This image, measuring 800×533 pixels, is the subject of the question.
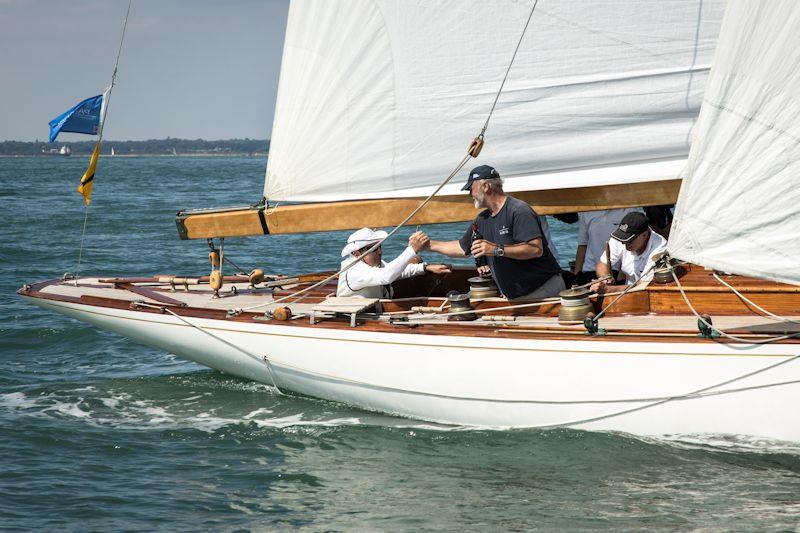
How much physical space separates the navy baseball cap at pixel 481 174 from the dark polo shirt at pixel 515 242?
0.24 metres

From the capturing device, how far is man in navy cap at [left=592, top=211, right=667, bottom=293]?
757 centimetres

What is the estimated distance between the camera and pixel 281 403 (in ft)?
28.8

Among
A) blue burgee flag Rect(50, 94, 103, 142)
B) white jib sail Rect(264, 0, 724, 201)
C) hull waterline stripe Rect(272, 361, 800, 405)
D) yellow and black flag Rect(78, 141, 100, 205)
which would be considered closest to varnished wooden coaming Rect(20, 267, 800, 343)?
hull waterline stripe Rect(272, 361, 800, 405)

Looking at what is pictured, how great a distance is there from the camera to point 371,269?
840cm

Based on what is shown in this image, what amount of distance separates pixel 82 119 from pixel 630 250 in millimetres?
5049

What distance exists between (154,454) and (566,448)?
2886 mm

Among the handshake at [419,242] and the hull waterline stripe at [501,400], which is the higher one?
the handshake at [419,242]

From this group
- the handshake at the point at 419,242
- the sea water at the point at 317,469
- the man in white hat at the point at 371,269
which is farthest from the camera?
the man in white hat at the point at 371,269

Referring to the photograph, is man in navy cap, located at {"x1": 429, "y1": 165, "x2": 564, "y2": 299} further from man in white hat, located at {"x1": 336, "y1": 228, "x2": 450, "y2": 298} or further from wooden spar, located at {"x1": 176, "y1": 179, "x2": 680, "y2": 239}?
man in white hat, located at {"x1": 336, "y1": 228, "x2": 450, "y2": 298}

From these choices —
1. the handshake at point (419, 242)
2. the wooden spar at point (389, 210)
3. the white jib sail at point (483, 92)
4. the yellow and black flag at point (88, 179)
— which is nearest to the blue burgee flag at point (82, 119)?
the yellow and black flag at point (88, 179)

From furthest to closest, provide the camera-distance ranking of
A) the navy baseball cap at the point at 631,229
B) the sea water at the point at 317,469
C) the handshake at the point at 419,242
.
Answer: the handshake at the point at 419,242
the navy baseball cap at the point at 631,229
the sea water at the point at 317,469

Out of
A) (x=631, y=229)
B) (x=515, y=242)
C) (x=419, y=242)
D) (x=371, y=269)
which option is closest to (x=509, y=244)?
(x=515, y=242)

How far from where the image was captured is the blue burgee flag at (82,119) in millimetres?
9719

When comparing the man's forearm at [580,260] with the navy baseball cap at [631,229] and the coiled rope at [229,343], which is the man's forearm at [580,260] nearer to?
the navy baseball cap at [631,229]
